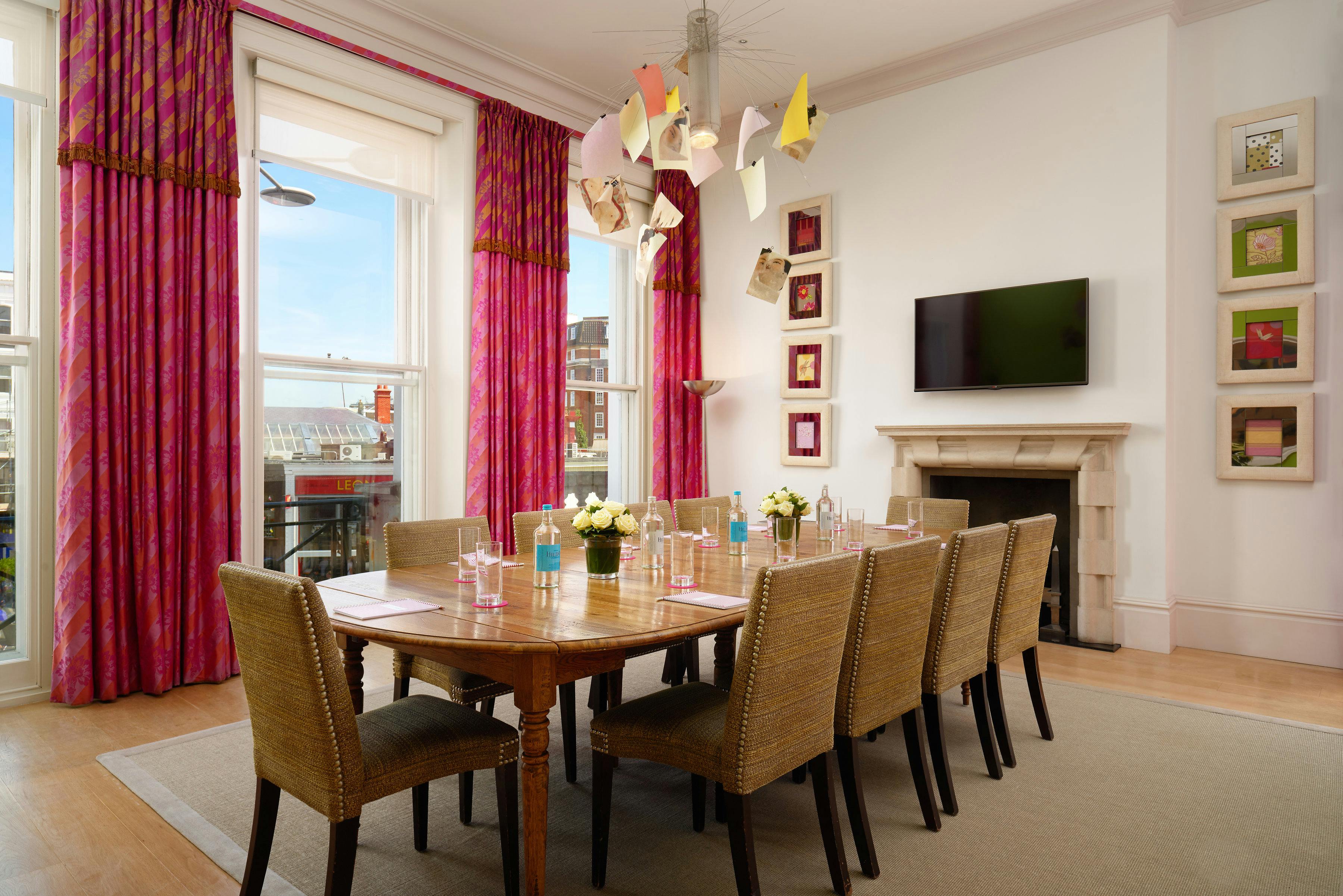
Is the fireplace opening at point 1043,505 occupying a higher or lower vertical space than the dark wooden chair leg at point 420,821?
higher

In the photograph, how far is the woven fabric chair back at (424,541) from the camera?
2973mm

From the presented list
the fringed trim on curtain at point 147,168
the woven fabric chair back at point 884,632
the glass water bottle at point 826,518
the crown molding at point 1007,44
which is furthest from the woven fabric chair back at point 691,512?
the crown molding at point 1007,44

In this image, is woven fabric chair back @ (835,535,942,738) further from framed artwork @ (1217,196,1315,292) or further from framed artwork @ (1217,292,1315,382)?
framed artwork @ (1217,196,1315,292)

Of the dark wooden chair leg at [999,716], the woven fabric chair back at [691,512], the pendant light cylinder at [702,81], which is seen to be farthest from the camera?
the woven fabric chair back at [691,512]

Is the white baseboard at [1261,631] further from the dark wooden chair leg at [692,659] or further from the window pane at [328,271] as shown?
the window pane at [328,271]

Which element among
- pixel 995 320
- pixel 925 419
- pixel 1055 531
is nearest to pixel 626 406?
pixel 925 419

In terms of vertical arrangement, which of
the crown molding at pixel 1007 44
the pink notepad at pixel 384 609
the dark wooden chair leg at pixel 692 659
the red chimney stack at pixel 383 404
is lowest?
the dark wooden chair leg at pixel 692 659

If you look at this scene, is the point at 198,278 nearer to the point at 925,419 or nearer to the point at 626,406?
the point at 626,406

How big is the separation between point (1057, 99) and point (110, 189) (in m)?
4.84

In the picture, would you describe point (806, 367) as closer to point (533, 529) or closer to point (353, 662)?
point (533, 529)

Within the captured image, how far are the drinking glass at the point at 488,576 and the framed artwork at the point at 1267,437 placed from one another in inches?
157

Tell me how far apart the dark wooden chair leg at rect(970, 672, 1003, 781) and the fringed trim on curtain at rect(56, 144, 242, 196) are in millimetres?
3803

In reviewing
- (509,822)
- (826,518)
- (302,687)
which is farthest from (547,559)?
(826,518)

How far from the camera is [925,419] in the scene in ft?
17.3
